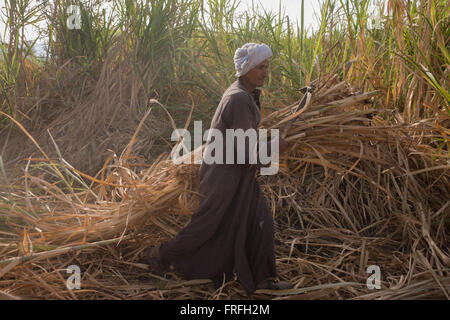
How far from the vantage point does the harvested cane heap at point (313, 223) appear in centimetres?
230

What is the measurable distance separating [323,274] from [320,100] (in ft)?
3.11

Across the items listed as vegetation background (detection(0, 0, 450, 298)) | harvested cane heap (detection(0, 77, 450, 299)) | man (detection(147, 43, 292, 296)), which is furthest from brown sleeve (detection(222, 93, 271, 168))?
vegetation background (detection(0, 0, 450, 298))

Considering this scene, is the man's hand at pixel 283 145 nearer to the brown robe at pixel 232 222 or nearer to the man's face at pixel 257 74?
the brown robe at pixel 232 222

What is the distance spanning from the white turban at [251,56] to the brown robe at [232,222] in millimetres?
88

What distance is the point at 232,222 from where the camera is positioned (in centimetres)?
225

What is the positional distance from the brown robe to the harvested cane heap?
15cm

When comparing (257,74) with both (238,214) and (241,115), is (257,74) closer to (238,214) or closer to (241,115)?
(241,115)

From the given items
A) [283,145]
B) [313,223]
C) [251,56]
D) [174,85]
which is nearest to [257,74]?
[251,56]

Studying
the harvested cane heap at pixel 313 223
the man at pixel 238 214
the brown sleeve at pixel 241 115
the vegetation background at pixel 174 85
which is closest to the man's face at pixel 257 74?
the man at pixel 238 214

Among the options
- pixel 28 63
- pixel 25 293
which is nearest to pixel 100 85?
pixel 28 63

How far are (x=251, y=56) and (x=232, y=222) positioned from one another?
813mm

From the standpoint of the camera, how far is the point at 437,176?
277 cm

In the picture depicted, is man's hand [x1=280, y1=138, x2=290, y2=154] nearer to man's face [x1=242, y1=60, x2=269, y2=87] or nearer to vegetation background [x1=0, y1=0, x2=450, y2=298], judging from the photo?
man's face [x1=242, y1=60, x2=269, y2=87]

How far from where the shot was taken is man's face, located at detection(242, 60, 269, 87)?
7.19 ft
